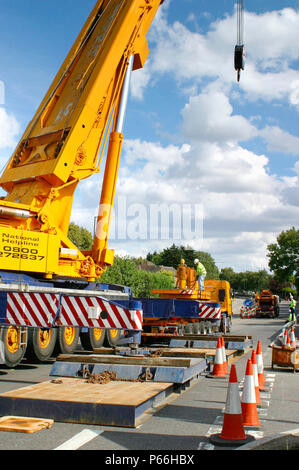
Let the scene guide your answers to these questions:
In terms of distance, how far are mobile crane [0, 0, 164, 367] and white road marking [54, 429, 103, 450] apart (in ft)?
13.9

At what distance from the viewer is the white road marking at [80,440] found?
16.3 ft

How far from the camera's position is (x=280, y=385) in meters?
9.34

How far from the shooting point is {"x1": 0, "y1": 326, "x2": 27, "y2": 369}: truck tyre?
977cm

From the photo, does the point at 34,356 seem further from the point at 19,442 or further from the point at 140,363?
the point at 19,442

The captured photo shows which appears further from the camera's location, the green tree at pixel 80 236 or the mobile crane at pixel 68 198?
the green tree at pixel 80 236

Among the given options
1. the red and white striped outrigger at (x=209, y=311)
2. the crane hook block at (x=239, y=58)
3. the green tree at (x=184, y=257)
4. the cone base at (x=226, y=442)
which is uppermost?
the green tree at (x=184, y=257)

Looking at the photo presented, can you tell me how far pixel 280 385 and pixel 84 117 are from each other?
23.9 ft

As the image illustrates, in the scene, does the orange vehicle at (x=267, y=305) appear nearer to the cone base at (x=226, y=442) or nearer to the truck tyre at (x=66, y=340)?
the truck tyre at (x=66, y=340)

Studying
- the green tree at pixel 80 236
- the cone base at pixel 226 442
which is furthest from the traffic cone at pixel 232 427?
the green tree at pixel 80 236

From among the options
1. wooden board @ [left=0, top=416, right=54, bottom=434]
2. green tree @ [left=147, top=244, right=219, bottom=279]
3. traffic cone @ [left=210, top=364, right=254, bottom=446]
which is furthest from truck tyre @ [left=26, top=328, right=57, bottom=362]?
green tree @ [left=147, top=244, right=219, bottom=279]

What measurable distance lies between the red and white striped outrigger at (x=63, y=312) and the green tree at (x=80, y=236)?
4336 cm

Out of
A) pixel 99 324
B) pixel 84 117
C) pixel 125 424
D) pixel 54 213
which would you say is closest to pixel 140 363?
pixel 99 324

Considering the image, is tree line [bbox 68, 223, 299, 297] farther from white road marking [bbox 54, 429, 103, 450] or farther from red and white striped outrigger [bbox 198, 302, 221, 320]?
white road marking [bbox 54, 429, 103, 450]

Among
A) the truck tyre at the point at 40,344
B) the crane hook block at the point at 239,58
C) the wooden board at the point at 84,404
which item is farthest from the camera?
the crane hook block at the point at 239,58
